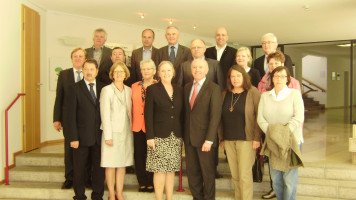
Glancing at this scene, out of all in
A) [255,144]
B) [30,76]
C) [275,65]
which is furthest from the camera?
[30,76]

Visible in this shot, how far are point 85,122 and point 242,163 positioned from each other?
71.2 inches

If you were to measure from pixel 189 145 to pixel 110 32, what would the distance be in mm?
4952

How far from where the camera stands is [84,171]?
4.16m

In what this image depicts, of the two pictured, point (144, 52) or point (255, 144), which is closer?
point (255, 144)

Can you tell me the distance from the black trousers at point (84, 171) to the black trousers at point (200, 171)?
1.06 m

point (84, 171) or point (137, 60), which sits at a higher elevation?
point (137, 60)

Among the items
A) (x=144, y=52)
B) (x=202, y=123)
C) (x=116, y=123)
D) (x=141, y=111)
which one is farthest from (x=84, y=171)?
(x=144, y=52)

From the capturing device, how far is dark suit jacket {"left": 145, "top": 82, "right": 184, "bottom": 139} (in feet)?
12.3

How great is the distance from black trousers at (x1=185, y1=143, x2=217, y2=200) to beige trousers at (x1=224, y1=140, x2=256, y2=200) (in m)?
0.22

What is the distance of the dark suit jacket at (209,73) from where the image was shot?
4309mm

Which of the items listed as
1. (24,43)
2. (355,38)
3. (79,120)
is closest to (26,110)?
(24,43)

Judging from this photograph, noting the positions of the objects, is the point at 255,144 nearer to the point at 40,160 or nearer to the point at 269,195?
the point at 269,195

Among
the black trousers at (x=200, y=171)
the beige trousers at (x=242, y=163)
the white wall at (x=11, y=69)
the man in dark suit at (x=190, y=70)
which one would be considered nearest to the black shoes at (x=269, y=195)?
the beige trousers at (x=242, y=163)

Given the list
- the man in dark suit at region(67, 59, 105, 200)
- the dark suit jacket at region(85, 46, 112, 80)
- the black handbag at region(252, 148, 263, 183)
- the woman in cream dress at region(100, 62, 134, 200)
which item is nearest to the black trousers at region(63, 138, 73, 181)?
the man in dark suit at region(67, 59, 105, 200)
